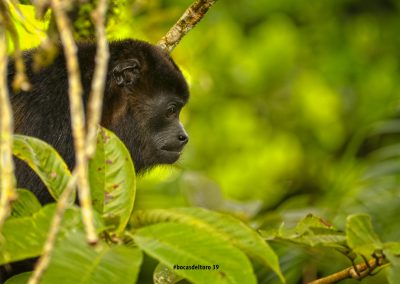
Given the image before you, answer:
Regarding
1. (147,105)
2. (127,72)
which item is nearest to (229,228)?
(127,72)

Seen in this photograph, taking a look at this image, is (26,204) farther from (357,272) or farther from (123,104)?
(123,104)

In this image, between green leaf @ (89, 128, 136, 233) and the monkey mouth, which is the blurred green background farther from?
green leaf @ (89, 128, 136, 233)

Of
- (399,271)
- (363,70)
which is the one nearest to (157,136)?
(399,271)

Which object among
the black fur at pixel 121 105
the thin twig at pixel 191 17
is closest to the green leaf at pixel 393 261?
the thin twig at pixel 191 17

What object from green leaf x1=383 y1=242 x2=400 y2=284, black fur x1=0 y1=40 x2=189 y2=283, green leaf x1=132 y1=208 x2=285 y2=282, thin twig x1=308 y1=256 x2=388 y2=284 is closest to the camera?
green leaf x1=132 y1=208 x2=285 y2=282

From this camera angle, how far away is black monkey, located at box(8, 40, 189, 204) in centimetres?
368

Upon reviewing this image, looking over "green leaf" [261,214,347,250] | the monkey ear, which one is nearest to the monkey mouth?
the monkey ear

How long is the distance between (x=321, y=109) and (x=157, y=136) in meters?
6.88

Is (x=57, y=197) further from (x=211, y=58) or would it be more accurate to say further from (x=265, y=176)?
(x=211, y=58)

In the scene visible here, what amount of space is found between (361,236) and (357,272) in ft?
0.70

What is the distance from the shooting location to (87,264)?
1.87 meters

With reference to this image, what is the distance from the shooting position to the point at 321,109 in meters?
11.0

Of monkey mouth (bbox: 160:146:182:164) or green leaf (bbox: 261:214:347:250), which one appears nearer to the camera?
green leaf (bbox: 261:214:347:250)

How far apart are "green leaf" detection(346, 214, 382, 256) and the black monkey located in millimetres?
1548
